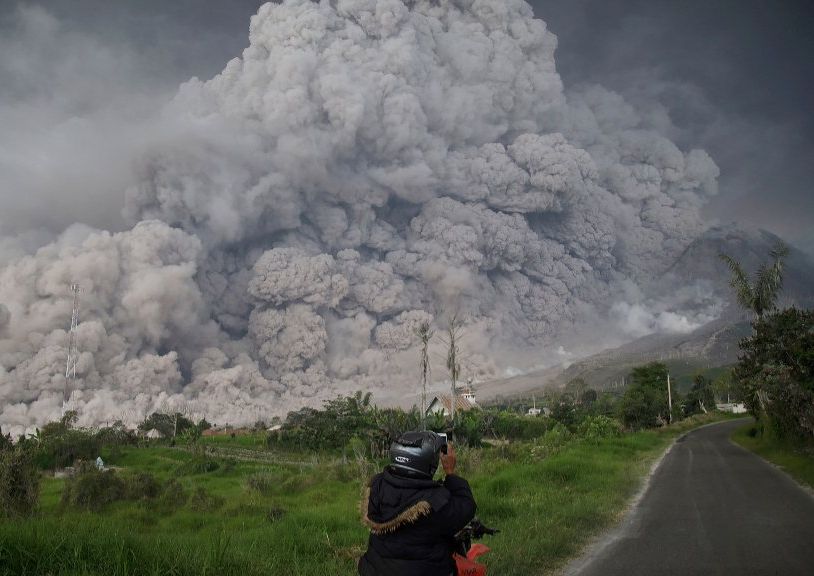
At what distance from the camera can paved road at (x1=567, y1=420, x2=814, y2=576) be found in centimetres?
682

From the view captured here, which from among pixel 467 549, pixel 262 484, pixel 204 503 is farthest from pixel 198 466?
pixel 467 549

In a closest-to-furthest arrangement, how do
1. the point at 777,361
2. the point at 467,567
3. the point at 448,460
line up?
the point at 467,567
the point at 448,460
the point at 777,361

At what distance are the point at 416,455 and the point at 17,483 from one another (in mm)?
13479

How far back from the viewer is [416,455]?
358cm

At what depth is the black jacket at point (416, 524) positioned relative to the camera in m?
3.49

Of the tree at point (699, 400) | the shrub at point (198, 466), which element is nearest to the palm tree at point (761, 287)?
the shrub at point (198, 466)

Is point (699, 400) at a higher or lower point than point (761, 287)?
lower

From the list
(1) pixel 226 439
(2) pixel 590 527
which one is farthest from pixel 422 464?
(1) pixel 226 439

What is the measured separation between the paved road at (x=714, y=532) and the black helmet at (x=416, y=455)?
423 cm

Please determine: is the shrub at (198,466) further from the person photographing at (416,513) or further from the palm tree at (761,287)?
the person photographing at (416,513)

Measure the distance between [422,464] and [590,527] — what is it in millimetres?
6827

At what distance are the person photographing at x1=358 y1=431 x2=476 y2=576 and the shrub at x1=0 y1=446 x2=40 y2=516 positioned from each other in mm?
12414

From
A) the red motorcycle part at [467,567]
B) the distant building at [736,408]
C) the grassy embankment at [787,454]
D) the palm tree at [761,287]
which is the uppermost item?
the palm tree at [761,287]

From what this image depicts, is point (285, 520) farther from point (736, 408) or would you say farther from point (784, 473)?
point (736, 408)
